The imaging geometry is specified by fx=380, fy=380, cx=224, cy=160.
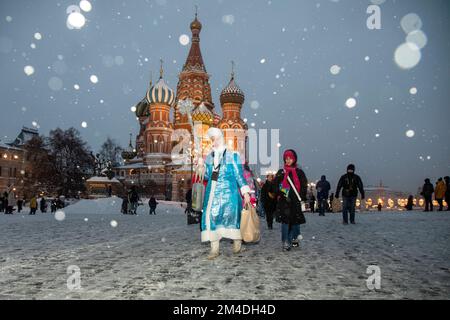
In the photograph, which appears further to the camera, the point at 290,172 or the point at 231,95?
the point at 231,95

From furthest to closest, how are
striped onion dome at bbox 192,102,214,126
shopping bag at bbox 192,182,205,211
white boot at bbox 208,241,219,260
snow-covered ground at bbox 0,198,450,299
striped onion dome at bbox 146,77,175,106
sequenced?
striped onion dome at bbox 146,77,175,106, striped onion dome at bbox 192,102,214,126, shopping bag at bbox 192,182,205,211, white boot at bbox 208,241,219,260, snow-covered ground at bbox 0,198,450,299

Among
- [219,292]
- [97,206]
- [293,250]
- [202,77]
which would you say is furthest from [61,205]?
[202,77]

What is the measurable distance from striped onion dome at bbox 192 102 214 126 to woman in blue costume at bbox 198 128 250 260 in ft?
207

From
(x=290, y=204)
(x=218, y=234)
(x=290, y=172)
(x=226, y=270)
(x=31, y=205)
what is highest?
(x=290, y=172)

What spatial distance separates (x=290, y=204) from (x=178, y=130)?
68.5 meters

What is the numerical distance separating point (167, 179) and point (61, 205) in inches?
1294

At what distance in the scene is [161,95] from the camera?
7012cm

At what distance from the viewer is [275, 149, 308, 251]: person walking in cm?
646

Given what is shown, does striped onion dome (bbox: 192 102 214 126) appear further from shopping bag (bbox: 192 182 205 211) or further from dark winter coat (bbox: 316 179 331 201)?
shopping bag (bbox: 192 182 205 211)

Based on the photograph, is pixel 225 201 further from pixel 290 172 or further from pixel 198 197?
pixel 290 172

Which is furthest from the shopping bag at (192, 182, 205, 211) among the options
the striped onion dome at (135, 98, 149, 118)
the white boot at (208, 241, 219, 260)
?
the striped onion dome at (135, 98, 149, 118)

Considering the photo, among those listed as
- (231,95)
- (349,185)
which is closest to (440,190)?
(349,185)

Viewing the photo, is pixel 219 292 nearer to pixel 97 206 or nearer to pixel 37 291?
pixel 37 291

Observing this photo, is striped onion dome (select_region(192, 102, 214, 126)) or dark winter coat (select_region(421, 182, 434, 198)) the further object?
striped onion dome (select_region(192, 102, 214, 126))
